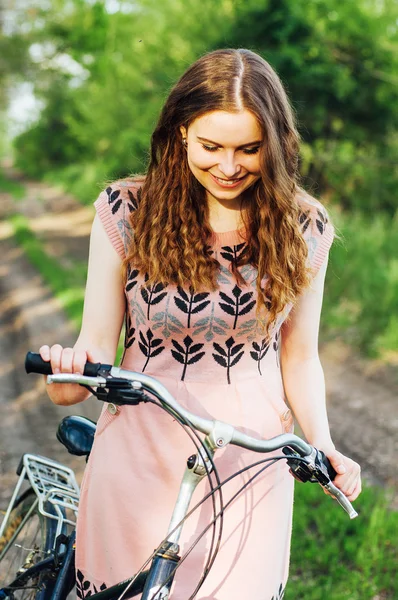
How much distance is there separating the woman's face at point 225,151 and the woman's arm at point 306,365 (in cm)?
41

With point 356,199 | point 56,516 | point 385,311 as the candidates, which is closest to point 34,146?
point 356,199

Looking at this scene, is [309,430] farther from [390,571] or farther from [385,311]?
[385,311]

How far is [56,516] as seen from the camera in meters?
2.49

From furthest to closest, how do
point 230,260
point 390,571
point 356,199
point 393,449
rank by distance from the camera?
point 356,199
point 393,449
point 390,571
point 230,260

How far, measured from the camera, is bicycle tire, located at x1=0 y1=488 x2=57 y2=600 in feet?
7.79

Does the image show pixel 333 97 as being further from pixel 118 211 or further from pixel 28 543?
pixel 118 211

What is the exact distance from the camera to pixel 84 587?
207 centimetres

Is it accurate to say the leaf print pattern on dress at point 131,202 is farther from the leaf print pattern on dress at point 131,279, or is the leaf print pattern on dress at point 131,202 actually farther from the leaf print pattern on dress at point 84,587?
the leaf print pattern on dress at point 84,587

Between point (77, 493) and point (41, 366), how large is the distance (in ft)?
3.95

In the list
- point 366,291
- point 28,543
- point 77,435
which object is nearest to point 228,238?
point 77,435

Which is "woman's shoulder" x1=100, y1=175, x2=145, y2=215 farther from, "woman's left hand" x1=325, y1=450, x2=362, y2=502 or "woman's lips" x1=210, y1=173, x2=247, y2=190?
"woman's left hand" x1=325, y1=450, x2=362, y2=502

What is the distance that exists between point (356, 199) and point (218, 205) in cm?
1081

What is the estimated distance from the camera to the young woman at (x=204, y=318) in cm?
190

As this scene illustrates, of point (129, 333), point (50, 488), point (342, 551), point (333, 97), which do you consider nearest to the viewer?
point (129, 333)
